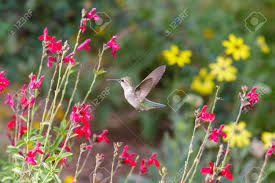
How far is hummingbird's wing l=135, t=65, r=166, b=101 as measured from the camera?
1370 millimetres

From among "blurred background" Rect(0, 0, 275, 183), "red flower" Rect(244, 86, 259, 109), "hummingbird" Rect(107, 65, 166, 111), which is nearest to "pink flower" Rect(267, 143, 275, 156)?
"red flower" Rect(244, 86, 259, 109)

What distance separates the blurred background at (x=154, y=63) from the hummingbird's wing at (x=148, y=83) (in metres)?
1.71

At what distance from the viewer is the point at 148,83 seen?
4.60ft

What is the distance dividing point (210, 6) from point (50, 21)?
2272 millimetres

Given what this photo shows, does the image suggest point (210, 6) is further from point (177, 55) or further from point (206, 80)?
point (177, 55)

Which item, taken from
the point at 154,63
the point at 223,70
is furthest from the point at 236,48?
the point at 154,63

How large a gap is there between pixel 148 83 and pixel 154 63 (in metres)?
3.17

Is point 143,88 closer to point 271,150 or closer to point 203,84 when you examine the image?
point 271,150

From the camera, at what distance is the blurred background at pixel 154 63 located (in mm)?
3564

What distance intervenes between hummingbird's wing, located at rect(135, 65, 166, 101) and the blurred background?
1708mm

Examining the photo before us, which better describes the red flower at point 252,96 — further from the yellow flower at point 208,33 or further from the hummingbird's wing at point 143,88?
the yellow flower at point 208,33

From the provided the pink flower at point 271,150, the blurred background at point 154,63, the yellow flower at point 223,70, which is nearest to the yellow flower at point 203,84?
the blurred background at point 154,63

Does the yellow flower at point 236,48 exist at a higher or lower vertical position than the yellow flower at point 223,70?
higher

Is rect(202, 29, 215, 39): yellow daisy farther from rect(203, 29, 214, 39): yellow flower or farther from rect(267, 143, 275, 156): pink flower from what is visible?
rect(267, 143, 275, 156): pink flower
